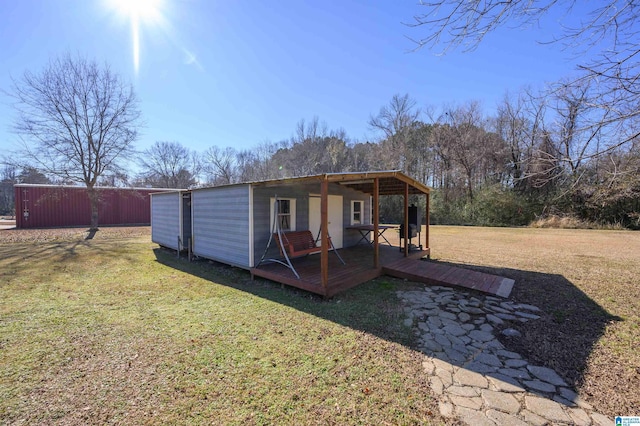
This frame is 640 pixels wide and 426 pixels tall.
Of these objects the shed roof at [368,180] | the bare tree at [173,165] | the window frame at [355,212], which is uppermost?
the bare tree at [173,165]

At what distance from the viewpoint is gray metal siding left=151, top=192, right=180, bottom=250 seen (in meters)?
8.52

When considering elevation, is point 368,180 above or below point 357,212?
above

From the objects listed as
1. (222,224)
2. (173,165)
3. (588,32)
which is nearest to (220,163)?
(173,165)

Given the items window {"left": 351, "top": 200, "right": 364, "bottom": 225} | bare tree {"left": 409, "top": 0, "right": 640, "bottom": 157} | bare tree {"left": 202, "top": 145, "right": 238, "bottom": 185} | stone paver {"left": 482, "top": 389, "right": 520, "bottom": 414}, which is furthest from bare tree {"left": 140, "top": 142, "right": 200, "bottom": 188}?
stone paver {"left": 482, "top": 389, "right": 520, "bottom": 414}

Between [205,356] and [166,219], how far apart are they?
298 inches

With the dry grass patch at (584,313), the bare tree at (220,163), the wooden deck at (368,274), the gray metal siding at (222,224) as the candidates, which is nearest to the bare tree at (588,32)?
the dry grass patch at (584,313)

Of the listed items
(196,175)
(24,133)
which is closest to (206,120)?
(24,133)

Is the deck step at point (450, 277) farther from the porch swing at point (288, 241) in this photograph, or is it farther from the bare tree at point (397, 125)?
the bare tree at point (397, 125)

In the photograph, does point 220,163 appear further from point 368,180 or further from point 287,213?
point 368,180

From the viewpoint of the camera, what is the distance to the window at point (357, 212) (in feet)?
30.0

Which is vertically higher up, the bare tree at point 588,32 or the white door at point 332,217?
the bare tree at point 588,32

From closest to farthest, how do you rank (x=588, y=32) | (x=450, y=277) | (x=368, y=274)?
(x=588, y=32) < (x=450, y=277) < (x=368, y=274)

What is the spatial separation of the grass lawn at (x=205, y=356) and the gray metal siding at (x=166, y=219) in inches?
132

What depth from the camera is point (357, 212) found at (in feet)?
31.0
